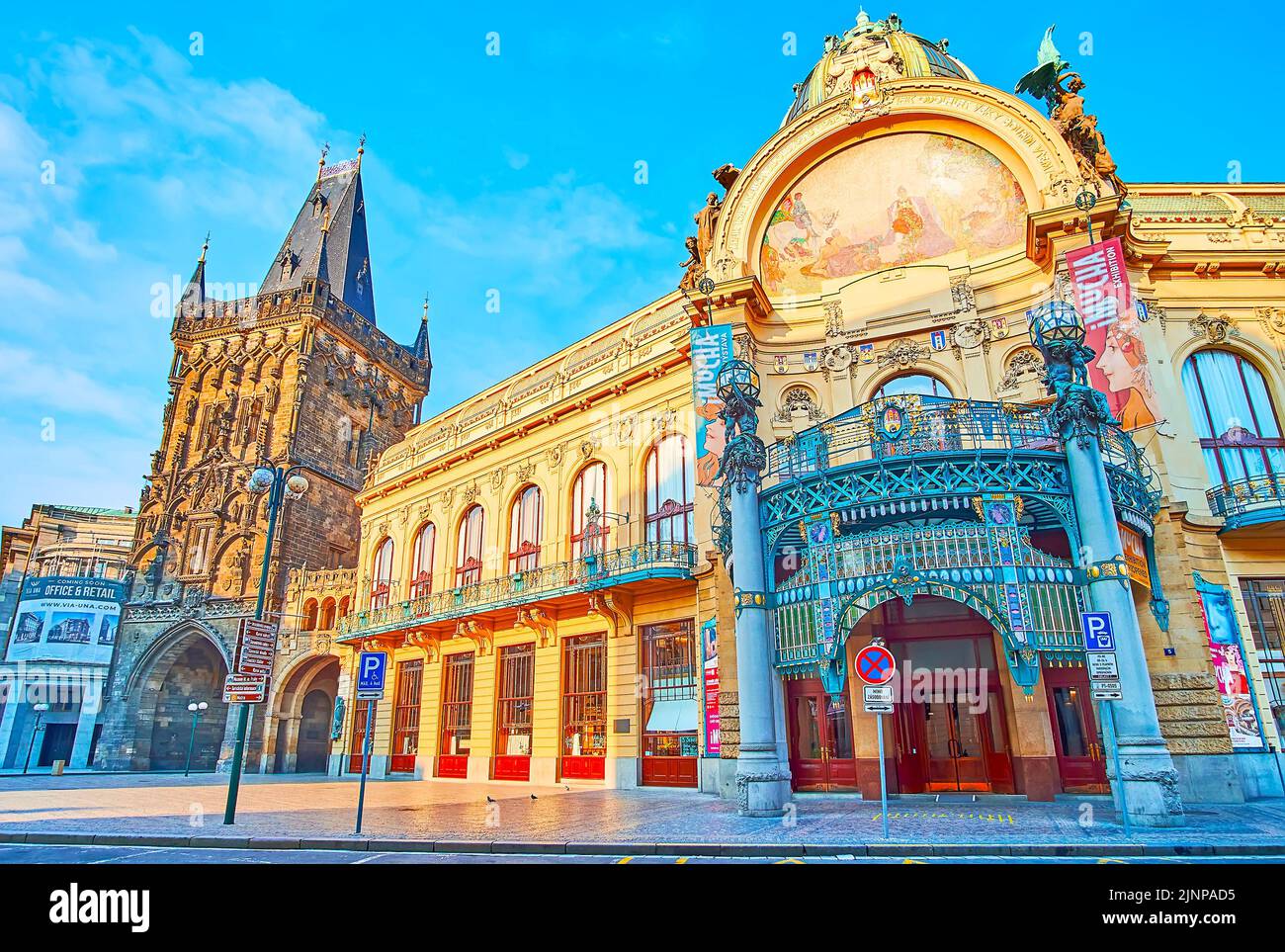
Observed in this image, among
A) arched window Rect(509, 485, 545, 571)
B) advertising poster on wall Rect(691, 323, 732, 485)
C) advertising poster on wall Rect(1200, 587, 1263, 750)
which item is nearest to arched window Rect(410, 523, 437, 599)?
arched window Rect(509, 485, 545, 571)

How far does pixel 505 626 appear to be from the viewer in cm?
Result: 2517

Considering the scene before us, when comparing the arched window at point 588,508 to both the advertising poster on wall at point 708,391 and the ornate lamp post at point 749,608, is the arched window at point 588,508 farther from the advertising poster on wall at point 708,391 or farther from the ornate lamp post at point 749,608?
the ornate lamp post at point 749,608

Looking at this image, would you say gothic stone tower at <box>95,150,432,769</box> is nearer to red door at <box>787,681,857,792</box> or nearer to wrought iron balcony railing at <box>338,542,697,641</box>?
wrought iron balcony railing at <box>338,542,697,641</box>

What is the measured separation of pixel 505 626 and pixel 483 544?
12.7 feet

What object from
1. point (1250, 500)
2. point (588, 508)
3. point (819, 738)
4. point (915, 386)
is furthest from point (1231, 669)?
point (588, 508)

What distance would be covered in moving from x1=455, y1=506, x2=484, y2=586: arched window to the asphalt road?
1781 cm

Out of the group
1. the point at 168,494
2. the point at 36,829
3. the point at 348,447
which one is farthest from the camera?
the point at 348,447

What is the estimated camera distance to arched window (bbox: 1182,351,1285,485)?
53.9 ft

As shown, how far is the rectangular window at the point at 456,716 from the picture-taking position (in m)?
25.4

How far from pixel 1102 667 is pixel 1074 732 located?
189 inches

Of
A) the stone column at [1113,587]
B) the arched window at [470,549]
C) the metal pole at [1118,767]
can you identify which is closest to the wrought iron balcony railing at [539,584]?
the arched window at [470,549]

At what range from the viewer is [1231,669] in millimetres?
14648

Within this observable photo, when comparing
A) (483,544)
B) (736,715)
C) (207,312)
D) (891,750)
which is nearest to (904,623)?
(891,750)

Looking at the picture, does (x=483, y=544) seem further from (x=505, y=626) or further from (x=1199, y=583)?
(x=1199, y=583)
